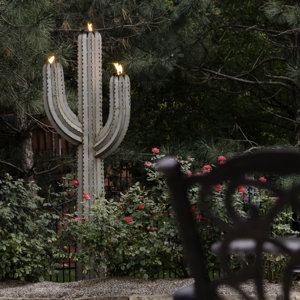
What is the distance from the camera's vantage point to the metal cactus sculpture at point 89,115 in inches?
241

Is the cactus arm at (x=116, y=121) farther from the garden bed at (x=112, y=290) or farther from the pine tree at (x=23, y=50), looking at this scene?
the garden bed at (x=112, y=290)

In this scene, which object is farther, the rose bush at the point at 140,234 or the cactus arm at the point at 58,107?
the cactus arm at the point at 58,107

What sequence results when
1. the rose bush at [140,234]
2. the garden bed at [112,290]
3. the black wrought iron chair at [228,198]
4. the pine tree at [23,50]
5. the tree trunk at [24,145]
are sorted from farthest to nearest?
the tree trunk at [24,145] → the pine tree at [23,50] → the rose bush at [140,234] → the garden bed at [112,290] → the black wrought iron chair at [228,198]

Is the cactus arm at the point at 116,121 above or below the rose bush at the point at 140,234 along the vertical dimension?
above

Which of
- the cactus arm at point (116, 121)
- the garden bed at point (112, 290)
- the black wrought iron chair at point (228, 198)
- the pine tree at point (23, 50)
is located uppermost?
the pine tree at point (23, 50)

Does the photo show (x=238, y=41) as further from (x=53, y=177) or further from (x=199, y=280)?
(x=199, y=280)

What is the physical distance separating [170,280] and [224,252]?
3.86m

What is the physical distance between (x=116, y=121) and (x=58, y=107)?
63 centimetres

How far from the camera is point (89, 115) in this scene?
6230 millimetres

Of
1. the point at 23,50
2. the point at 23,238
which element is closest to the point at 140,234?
the point at 23,238

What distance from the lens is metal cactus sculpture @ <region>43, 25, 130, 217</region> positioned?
20.1 ft

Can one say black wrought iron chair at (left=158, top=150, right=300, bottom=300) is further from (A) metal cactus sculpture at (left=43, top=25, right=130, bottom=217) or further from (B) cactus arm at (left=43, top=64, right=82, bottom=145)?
(B) cactus arm at (left=43, top=64, right=82, bottom=145)

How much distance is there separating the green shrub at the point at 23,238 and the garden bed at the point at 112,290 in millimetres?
239

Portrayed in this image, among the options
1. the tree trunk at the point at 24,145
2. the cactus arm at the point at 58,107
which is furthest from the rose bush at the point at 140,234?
the tree trunk at the point at 24,145
